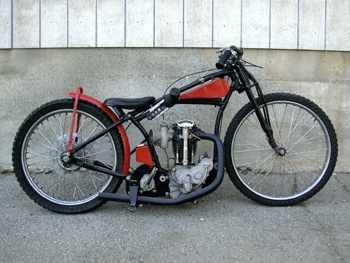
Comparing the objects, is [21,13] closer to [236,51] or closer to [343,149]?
[236,51]

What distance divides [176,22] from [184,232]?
2039mm

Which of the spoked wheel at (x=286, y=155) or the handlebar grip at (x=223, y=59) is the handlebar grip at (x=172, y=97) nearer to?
the handlebar grip at (x=223, y=59)

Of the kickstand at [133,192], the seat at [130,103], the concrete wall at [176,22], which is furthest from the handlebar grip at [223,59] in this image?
the kickstand at [133,192]

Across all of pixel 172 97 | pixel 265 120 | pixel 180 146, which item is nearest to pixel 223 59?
pixel 172 97

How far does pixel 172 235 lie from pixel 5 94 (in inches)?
91.7

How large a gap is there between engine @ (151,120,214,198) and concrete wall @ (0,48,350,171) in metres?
0.82

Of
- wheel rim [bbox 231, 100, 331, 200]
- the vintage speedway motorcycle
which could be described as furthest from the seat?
wheel rim [bbox 231, 100, 331, 200]

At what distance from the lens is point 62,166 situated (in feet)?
12.0

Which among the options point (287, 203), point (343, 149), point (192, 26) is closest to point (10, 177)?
point (192, 26)

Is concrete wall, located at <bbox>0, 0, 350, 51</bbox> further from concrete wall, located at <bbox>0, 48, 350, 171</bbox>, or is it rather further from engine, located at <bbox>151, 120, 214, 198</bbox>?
engine, located at <bbox>151, 120, 214, 198</bbox>

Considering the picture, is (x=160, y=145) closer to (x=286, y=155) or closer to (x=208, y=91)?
(x=208, y=91)

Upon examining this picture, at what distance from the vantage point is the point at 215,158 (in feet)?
12.2

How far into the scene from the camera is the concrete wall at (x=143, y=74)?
4.39 meters

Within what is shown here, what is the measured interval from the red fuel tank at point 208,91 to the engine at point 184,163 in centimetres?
21
